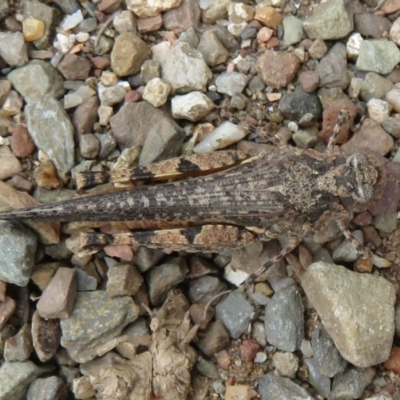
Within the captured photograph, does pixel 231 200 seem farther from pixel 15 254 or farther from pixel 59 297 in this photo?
pixel 15 254

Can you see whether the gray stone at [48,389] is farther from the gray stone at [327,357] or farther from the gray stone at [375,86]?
the gray stone at [375,86]

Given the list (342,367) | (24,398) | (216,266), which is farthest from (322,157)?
(24,398)

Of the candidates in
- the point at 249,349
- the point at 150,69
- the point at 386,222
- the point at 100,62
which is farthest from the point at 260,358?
the point at 100,62

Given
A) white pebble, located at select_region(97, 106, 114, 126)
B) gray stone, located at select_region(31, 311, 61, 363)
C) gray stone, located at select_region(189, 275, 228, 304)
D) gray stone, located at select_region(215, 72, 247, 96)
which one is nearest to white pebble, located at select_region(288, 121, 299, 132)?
gray stone, located at select_region(215, 72, 247, 96)

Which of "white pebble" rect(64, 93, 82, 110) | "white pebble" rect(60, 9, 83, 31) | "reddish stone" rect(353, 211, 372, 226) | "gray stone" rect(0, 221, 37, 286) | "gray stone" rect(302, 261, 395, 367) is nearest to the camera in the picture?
Result: "gray stone" rect(302, 261, 395, 367)

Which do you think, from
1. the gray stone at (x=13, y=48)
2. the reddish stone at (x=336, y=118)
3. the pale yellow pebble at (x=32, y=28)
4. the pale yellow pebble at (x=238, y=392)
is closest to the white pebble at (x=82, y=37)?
the pale yellow pebble at (x=32, y=28)

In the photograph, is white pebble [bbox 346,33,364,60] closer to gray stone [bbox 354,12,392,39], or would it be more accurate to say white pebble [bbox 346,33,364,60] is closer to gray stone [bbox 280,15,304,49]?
gray stone [bbox 354,12,392,39]

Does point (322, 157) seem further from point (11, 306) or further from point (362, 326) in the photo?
point (11, 306)
